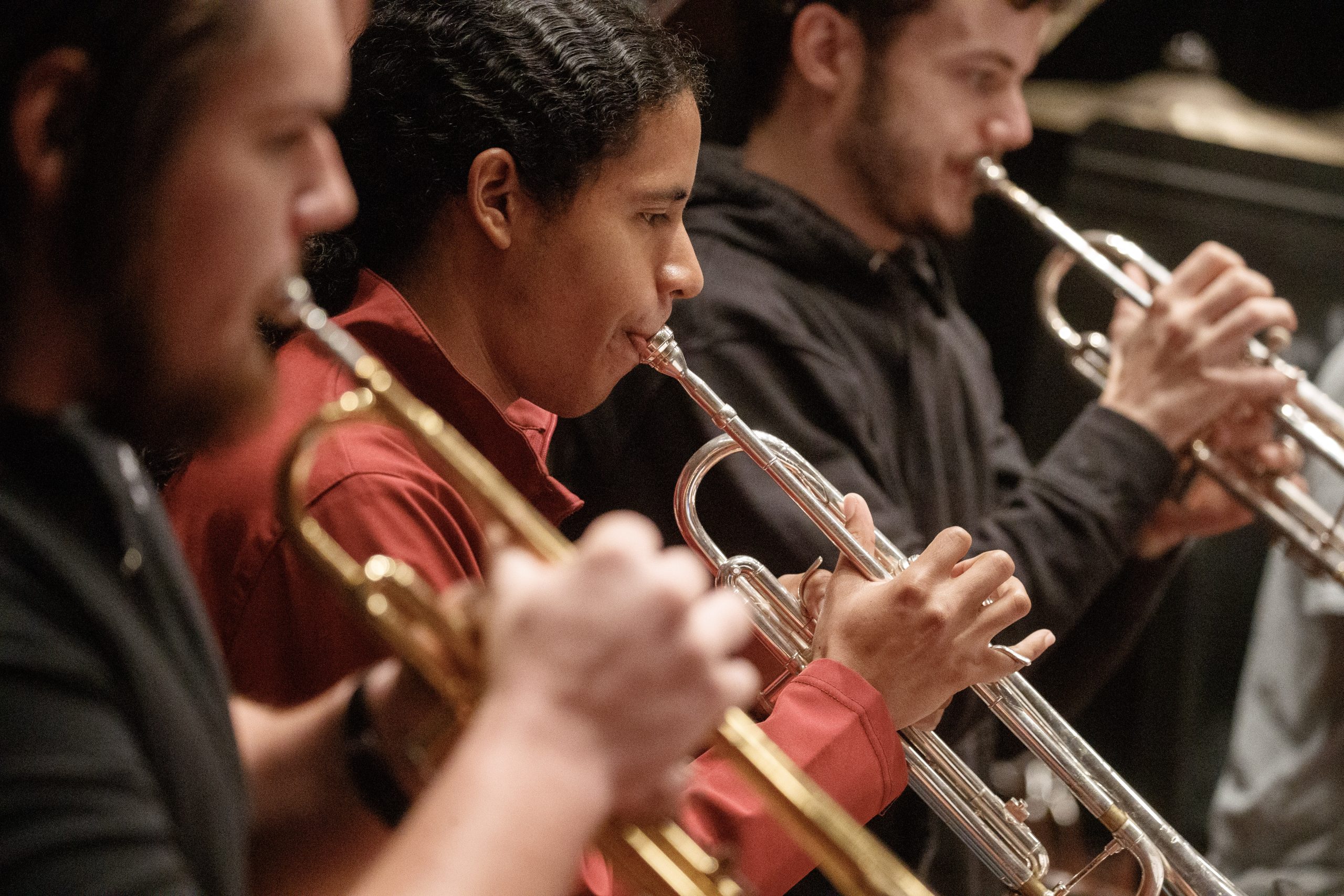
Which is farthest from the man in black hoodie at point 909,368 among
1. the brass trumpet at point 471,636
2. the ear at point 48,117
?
the ear at point 48,117

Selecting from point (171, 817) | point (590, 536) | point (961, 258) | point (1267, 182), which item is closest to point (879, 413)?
point (590, 536)

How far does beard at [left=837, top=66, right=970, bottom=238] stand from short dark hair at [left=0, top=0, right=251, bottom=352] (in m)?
1.38

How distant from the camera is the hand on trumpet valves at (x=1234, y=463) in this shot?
2105mm

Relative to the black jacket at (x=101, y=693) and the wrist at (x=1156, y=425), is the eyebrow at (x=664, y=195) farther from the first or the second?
the wrist at (x=1156, y=425)

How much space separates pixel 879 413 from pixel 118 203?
1279 mm

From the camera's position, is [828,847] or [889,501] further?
[889,501]

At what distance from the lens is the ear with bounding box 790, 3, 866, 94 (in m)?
2.03

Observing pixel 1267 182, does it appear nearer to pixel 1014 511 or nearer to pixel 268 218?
pixel 1014 511

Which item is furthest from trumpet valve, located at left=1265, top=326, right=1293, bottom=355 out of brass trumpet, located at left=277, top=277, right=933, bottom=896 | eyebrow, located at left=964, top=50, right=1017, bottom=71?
brass trumpet, located at left=277, top=277, right=933, bottom=896

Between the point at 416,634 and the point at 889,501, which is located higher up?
the point at 416,634

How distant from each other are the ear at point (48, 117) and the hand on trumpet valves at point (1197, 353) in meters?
1.57

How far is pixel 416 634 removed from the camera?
83 centimetres

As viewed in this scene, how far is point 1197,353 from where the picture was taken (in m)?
1.99

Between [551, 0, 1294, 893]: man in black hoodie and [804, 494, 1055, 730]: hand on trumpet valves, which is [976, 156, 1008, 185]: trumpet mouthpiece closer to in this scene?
[551, 0, 1294, 893]: man in black hoodie
